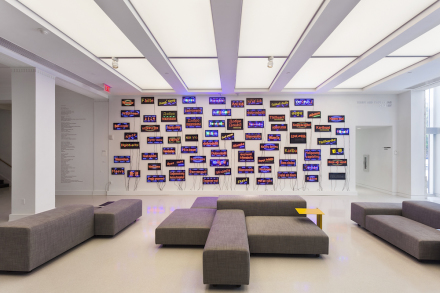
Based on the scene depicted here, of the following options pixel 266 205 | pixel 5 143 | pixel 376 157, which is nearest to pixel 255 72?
pixel 266 205

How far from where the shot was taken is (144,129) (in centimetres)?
778

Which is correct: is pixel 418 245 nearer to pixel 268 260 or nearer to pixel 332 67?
pixel 268 260

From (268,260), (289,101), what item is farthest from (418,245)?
(289,101)

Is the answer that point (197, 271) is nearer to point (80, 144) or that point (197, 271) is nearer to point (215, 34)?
point (215, 34)

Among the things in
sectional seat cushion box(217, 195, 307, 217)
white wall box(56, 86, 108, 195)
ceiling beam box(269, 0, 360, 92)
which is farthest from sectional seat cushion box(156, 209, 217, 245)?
white wall box(56, 86, 108, 195)

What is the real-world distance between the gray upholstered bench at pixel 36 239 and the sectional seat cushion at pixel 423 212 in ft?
17.4

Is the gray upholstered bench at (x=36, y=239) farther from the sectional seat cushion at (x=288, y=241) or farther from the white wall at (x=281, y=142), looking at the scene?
the white wall at (x=281, y=142)

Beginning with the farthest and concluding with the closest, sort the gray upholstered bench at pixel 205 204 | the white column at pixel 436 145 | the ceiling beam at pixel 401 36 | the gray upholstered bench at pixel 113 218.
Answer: the white column at pixel 436 145 < the gray upholstered bench at pixel 205 204 < the gray upholstered bench at pixel 113 218 < the ceiling beam at pixel 401 36

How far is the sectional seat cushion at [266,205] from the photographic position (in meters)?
3.99

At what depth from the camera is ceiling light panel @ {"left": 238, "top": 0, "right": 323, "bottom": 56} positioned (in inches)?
120

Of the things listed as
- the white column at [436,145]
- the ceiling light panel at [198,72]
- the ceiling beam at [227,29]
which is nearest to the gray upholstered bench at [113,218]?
the ceiling light panel at [198,72]

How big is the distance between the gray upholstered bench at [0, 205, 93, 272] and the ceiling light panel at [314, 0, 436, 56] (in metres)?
4.86

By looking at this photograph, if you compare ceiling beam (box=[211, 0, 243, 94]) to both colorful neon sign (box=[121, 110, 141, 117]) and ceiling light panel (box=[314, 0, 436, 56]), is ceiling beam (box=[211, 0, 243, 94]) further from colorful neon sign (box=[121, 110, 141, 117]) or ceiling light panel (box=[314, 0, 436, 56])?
colorful neon sign (box=[121, 110, 141, 117])

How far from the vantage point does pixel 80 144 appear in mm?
7879
